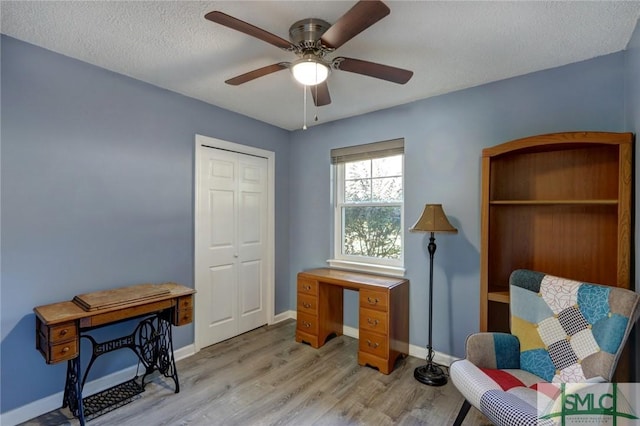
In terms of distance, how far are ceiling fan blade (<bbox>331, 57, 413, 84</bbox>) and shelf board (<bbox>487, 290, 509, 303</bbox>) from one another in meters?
1.62

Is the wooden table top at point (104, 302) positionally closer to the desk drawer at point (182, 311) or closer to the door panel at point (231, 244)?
the desk drawer at point (182, 311)

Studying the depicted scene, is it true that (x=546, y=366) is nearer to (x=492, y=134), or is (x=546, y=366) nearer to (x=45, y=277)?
(x=492, y=134)

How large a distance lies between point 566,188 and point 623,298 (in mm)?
907

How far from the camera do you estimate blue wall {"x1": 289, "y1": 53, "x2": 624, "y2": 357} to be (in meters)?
2.15

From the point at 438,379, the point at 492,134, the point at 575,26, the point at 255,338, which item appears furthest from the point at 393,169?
the point at 255,338

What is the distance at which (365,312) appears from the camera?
271cm

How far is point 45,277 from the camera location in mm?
2057

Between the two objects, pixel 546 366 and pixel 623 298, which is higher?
pixel 623 298

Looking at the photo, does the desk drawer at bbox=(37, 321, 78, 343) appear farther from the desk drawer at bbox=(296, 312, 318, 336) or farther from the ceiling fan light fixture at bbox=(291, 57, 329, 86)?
the ceiling fan light fixture at bbox=(291, 57, 329, 86)

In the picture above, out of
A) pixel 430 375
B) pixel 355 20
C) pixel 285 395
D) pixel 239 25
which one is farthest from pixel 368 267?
pixel 239 25

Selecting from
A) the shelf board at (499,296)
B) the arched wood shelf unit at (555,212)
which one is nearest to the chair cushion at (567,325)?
the shelf board at (499,296)

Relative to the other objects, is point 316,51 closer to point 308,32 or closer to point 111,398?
point 308,32

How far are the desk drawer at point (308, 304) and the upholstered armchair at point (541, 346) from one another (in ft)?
5.02

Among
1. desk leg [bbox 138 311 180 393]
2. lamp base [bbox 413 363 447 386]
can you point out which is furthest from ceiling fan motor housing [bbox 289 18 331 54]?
lamp base [bbox 413 363 447 386]
